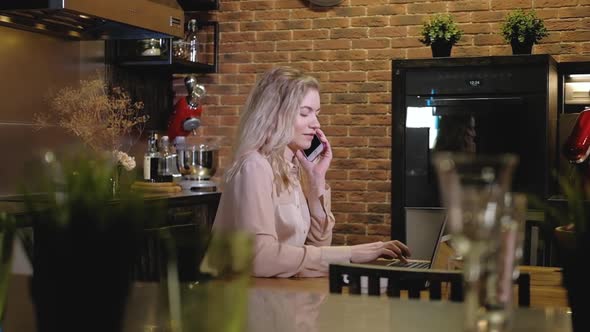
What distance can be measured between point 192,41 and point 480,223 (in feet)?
16.1

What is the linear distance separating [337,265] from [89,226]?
846mm

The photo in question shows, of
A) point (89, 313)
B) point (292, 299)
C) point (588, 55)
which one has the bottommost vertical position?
point (292, 299)

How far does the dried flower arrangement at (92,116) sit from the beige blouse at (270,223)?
83.9 inches

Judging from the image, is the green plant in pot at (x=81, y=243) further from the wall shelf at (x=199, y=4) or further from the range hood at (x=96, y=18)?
the wall shelf at (x=199, y=4)

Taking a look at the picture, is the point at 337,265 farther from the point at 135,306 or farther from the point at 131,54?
the point at 131,54

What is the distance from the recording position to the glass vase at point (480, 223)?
70cm

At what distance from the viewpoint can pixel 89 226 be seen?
809mm

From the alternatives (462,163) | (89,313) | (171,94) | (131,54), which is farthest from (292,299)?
(171,94)

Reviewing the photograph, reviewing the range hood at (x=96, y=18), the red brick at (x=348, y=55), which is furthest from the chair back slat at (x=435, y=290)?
the red brick at (x=348, y=55)

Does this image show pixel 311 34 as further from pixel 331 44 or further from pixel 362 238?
pixel 362 238

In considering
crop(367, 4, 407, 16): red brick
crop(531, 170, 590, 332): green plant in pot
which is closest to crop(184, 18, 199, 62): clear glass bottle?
crop(367, 4, 407, 16): red brick

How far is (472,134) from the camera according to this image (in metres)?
4.51

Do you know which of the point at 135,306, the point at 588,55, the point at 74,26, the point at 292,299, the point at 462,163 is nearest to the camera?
the point at 462,163

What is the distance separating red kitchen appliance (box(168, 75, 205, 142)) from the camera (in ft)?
18.0
